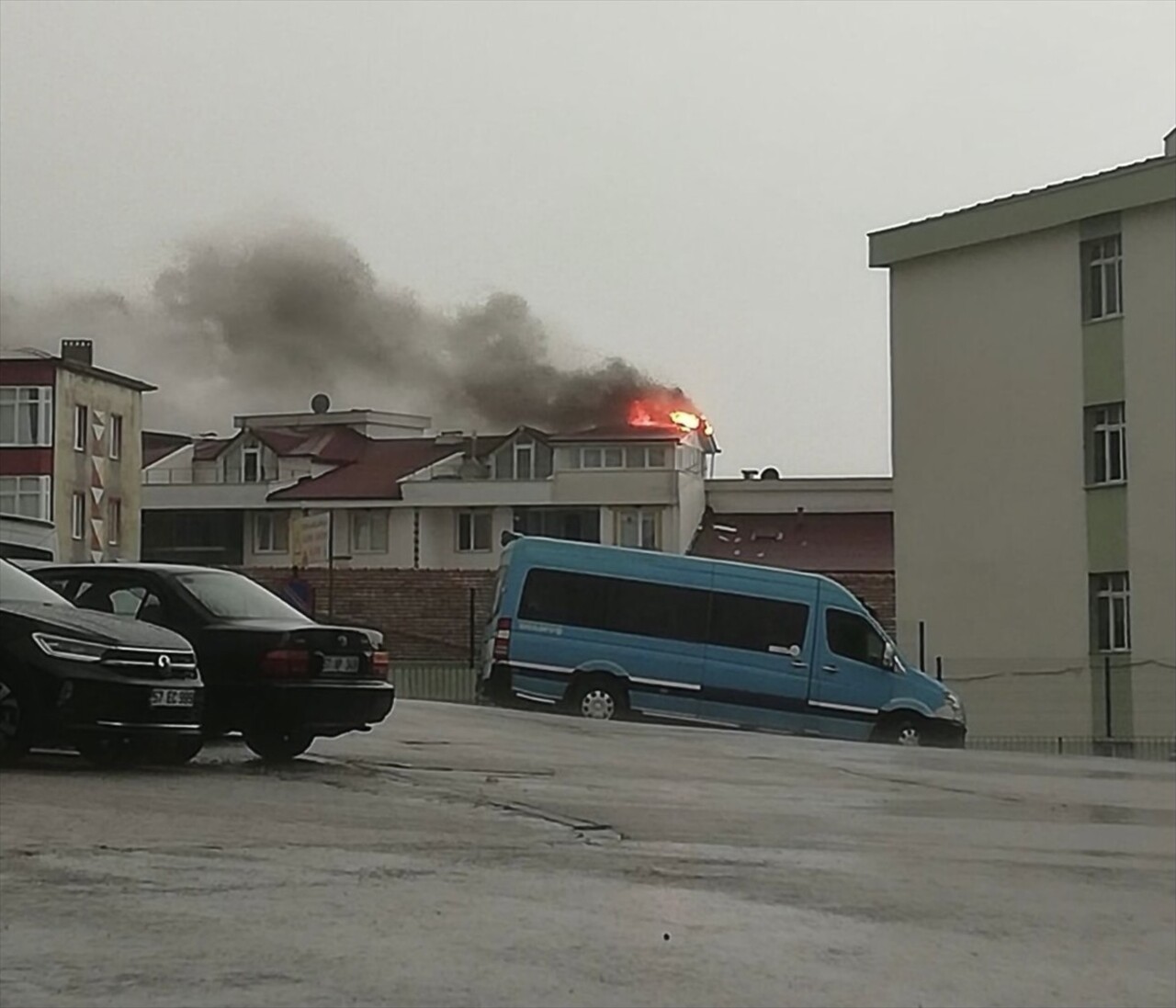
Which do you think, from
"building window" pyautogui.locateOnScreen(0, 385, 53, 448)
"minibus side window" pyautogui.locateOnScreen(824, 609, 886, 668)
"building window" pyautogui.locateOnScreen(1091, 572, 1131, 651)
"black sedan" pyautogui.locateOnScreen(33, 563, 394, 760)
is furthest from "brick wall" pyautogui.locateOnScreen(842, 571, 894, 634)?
"black sedan" pyautogui.locateOnScreen(33, 563, 394, 760)

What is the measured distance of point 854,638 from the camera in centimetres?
3022

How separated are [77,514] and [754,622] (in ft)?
150

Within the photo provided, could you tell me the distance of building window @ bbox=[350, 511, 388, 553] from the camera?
81.9 meters

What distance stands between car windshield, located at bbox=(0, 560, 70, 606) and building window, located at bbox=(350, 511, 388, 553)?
6601 centimetres

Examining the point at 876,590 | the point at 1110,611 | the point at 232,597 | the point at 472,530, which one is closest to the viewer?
the point at 232,597

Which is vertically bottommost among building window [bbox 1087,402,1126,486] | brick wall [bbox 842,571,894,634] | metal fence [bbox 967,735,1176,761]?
metal fence [bbox 967,735,1176,761]

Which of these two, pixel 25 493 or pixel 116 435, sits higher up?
pixel 116 435

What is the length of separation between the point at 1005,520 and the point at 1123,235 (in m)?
5.74

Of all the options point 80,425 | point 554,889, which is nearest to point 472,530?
point 80,425

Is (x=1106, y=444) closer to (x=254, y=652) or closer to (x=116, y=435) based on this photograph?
(x=254, y=652)

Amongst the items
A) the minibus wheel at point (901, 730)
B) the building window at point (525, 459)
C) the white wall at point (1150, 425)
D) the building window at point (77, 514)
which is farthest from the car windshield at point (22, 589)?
the building window at point (525, 459)

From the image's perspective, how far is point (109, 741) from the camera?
14852 millimetres

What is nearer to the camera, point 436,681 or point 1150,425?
point 1150,425

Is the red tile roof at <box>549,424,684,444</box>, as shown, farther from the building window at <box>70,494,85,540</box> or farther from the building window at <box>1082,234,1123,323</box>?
the building window at <box>1082,234,1123,323</box>
